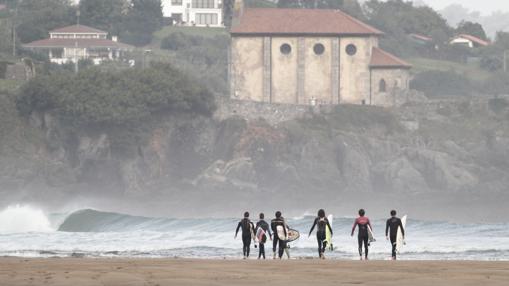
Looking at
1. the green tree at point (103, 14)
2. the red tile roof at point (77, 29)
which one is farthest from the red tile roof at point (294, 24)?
the green tree at point (103, 14)

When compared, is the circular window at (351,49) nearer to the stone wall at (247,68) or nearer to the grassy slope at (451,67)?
the stone wall at (247,68)

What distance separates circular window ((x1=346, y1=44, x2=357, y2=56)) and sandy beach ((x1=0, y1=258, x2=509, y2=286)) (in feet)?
191

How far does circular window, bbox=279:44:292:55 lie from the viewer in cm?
9362

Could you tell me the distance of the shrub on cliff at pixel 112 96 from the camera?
282 ft

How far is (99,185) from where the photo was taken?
85.4 meters

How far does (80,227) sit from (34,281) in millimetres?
37086

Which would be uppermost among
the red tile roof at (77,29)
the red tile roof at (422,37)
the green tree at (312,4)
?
the green tree at (312,4)

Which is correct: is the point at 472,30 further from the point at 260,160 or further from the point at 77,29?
the point at 260,160

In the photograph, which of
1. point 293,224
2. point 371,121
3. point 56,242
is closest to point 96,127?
point 371,121

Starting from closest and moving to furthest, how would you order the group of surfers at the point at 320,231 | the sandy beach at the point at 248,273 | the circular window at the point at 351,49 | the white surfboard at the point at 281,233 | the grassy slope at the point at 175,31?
1. the sandy beach at the point at 248,273
2. the group of surfers at the point at 320,231
3. the white surfboard at the point at 281,233
4. the circular window at the point at 351,49
5. the grassy slope at the point at 175,31

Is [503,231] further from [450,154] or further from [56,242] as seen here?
[450,154]

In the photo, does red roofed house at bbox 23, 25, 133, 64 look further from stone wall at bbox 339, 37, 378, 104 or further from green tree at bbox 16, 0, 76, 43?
stone wall at bbox 339, 37, 378, 104

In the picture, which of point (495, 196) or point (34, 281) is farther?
point (495, 196)

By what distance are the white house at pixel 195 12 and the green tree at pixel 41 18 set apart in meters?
10.3
